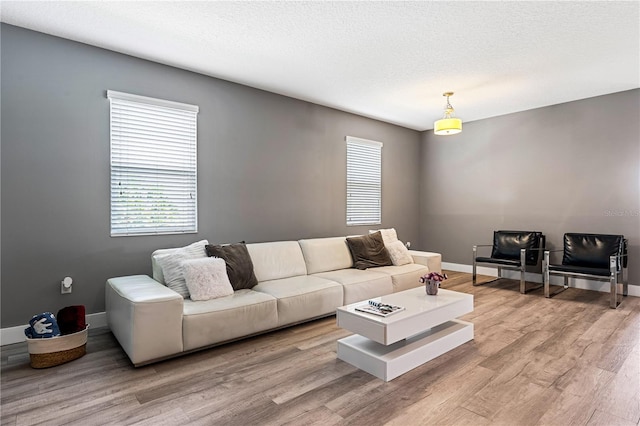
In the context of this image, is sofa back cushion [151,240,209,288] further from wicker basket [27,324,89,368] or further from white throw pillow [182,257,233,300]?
wicker basket [27,324,89,368]

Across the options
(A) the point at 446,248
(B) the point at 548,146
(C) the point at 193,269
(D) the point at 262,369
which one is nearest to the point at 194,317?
(C) the point at 193,269

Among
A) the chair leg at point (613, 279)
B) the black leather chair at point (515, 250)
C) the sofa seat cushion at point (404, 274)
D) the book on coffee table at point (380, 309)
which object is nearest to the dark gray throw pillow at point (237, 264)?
the book on coffee table at point (380, 309)

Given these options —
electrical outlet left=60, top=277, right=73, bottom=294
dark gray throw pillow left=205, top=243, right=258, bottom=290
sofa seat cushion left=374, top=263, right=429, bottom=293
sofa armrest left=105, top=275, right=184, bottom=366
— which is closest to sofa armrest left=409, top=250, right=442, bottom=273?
sofa seat cushion left=374, top=263, right=429, bottom=293

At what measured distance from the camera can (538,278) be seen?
17.5 ft

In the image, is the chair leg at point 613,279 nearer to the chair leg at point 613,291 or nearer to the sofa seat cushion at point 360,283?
the chair leg at point 613,291

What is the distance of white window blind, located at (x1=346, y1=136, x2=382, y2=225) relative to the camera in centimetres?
562

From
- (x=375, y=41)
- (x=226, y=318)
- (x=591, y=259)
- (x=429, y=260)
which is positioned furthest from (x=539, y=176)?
(x=226, y=318)

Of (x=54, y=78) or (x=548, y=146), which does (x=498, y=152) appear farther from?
(x=54, y=78)

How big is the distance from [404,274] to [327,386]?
2318 millimetres

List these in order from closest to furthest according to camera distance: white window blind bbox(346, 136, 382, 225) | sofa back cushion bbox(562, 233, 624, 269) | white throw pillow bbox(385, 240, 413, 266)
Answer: sofa back cushion bbox(562, 233, 624, 269), white throw pillow bbox(385, 240, 413, 266), white window blind bbox(346, 136, 382, 225)

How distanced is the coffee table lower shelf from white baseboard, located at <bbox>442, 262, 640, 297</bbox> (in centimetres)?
321

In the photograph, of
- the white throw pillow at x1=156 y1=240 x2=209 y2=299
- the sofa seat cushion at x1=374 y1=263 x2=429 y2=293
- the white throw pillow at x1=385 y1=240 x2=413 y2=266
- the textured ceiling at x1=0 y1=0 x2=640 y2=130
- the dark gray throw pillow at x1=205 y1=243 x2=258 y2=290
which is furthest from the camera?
the white throw pillow at x1=385 y1=240 x2=413 y2=266

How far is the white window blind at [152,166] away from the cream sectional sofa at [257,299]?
484 millimetres

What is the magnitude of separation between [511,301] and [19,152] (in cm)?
546
